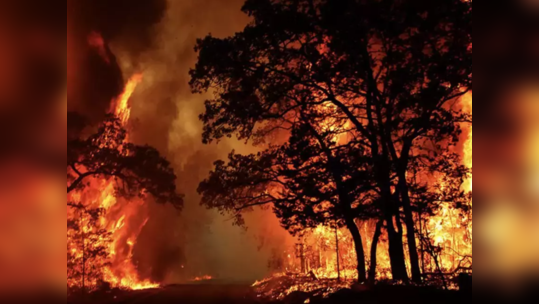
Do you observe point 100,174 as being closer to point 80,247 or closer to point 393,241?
point 80,247

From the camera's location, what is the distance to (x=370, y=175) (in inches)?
575

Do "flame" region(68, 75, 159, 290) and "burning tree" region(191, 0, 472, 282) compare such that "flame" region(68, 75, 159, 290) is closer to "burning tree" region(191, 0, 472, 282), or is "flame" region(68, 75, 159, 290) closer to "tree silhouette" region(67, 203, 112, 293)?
"tree silhouette" region(67, 203, 112, 293)

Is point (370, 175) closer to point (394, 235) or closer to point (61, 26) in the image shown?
point (394, 235)

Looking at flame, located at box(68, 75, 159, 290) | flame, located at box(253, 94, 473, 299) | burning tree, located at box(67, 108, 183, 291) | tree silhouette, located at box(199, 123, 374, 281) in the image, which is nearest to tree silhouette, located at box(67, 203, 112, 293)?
burning tree, located at box(67, 108, 183, 291)

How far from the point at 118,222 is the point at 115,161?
2126cm

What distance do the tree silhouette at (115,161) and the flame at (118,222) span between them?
444 cm

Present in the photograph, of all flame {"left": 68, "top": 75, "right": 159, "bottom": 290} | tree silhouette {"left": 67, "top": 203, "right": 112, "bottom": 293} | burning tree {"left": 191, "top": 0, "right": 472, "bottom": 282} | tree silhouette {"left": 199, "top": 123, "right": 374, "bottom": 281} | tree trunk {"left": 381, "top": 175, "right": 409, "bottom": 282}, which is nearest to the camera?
burning tree {"left": 191, "top": 0, "right": 472, "bottom": 282}

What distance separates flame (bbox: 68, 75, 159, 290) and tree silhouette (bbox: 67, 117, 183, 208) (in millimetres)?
4440

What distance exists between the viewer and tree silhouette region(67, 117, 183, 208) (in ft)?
69.2

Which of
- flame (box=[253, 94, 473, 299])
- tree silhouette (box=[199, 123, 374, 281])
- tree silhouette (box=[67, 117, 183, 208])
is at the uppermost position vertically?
tree silhouette (box=[67, 117, 183, 208])

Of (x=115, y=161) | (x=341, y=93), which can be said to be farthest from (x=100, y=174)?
(x=341, y=93)

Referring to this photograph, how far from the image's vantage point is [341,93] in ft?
53.0

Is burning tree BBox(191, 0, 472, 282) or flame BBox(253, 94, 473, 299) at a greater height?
burning tree BBox(191, 0, 472, 282)

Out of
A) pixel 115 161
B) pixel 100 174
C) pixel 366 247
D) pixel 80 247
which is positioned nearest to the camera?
pixel 115 161
